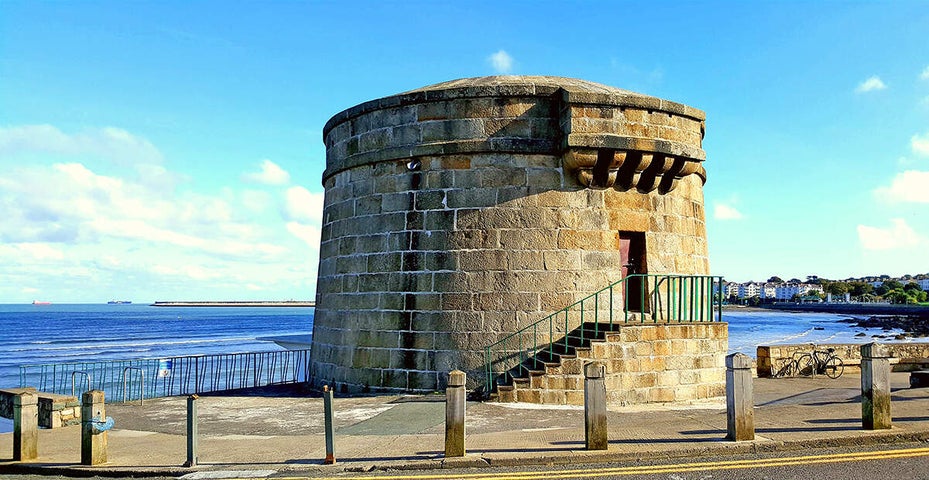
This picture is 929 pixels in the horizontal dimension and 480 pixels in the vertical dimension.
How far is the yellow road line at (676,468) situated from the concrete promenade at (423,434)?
1.09ft

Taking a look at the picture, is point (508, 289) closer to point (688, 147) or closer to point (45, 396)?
point (688, 147)

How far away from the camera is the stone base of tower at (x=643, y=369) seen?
38.9ft

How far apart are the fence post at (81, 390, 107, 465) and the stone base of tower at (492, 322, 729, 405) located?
6263mm

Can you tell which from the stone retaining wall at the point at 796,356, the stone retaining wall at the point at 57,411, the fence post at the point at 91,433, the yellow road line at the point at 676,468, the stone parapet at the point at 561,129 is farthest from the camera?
the stone retaining wall at the point at 796,356

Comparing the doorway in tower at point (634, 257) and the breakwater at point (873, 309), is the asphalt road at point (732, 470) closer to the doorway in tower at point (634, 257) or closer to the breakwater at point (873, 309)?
the doorway in tower at point (634, 257)

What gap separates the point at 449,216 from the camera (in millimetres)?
13461

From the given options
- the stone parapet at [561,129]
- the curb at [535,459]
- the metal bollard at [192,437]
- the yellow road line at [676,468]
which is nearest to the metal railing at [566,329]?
the stone parapet at [561,129]

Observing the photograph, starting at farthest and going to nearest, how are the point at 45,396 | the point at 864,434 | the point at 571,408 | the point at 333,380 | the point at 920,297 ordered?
the point at 920,297 < the point at 333,380 < the point at 45,396 < the point at 571,408 < the point at 864,434

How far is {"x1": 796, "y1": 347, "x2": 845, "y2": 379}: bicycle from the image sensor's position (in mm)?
18719

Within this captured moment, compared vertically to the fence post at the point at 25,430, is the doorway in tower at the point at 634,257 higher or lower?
higher

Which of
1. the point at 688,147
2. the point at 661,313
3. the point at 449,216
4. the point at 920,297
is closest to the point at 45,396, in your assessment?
the point at 449,216

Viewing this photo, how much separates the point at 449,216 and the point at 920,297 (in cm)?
18828

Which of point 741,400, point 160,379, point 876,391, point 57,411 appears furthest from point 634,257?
point 160,379

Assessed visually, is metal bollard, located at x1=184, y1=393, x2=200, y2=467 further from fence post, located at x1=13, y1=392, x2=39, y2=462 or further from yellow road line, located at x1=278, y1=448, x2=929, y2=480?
fence post, located at x1=13, y1=392, x2=39, y2=462
